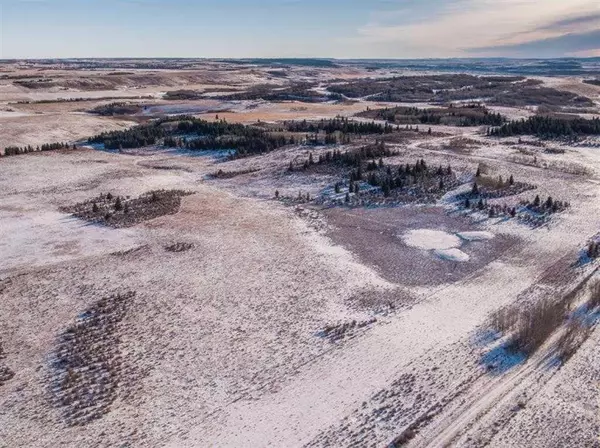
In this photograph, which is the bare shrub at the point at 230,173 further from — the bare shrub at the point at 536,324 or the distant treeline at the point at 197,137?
the bare shrub at the point at 536,324

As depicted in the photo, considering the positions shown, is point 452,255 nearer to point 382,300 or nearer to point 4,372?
point 382,300

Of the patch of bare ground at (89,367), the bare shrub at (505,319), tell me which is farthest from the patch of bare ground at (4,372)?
the bare shrub at (505,319)

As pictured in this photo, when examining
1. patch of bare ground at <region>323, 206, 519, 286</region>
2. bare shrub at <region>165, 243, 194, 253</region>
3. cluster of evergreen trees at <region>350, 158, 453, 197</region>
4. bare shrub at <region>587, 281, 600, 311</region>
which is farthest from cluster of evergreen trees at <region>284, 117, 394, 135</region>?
bare shrub at <region>587, 281, 600, 311</region>

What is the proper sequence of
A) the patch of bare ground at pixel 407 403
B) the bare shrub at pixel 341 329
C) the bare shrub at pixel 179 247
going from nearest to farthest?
the patch of bare ground at pixel 407 403
the bare shrub at pixel 341 329
the bare shrub at pixel 179 247

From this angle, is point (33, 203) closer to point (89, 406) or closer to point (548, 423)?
point (89, 406)

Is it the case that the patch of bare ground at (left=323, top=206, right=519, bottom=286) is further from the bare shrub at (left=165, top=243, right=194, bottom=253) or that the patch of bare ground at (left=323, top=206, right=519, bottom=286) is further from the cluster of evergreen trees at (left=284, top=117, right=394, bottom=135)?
the cluster of evergreen trees at (left=284, top=117, right=394, bottom=135)

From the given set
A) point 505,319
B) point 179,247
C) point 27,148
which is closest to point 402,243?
point 505,319
